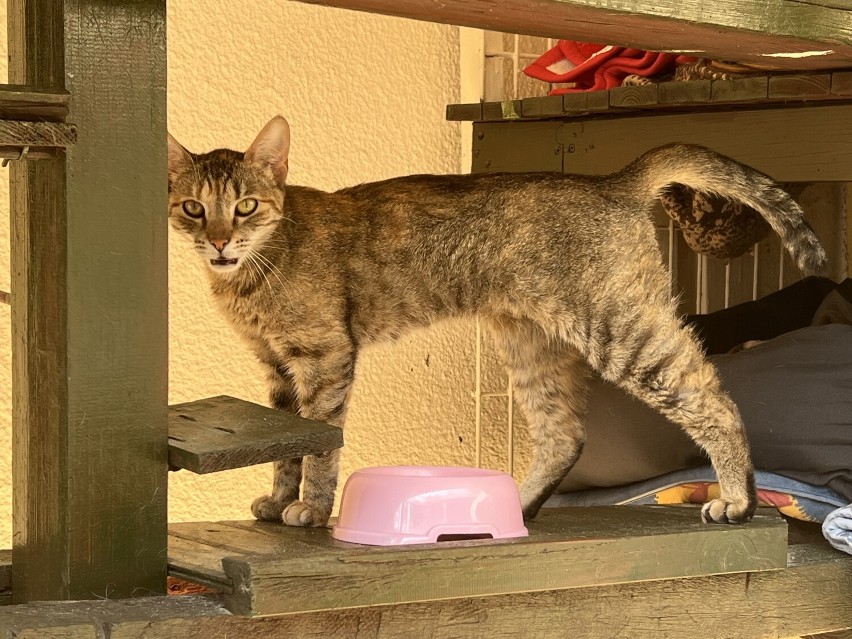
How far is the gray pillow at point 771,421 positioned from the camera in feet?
7.96

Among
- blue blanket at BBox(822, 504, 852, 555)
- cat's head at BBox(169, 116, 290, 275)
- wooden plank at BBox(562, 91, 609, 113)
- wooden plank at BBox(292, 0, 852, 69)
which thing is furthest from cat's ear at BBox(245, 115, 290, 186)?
blue blanket at BBox(822, 504, 852, 555)

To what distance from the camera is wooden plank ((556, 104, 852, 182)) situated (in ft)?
8.27

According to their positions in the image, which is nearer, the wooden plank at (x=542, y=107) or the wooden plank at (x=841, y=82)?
the wooden plank at (x=841, y=82)

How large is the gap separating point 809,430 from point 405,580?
1.09 meters

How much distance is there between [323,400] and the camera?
7.29 ft

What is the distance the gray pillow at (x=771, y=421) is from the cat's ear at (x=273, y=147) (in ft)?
2.95

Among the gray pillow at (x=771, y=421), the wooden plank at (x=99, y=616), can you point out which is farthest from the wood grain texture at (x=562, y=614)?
the gray pillow at (x=771, y=421)

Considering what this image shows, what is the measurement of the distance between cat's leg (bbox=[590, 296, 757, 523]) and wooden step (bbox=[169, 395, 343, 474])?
2.14 ft

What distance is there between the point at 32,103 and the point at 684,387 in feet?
4.08

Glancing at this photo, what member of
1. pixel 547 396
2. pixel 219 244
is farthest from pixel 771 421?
pixel 219 244

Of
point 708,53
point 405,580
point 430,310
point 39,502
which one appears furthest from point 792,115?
point 39,502

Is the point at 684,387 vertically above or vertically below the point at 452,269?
below

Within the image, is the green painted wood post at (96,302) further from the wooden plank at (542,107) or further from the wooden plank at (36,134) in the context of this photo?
the wooden plank at (542,107)

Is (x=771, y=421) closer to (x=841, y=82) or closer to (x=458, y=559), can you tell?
(x=841, y=82)
